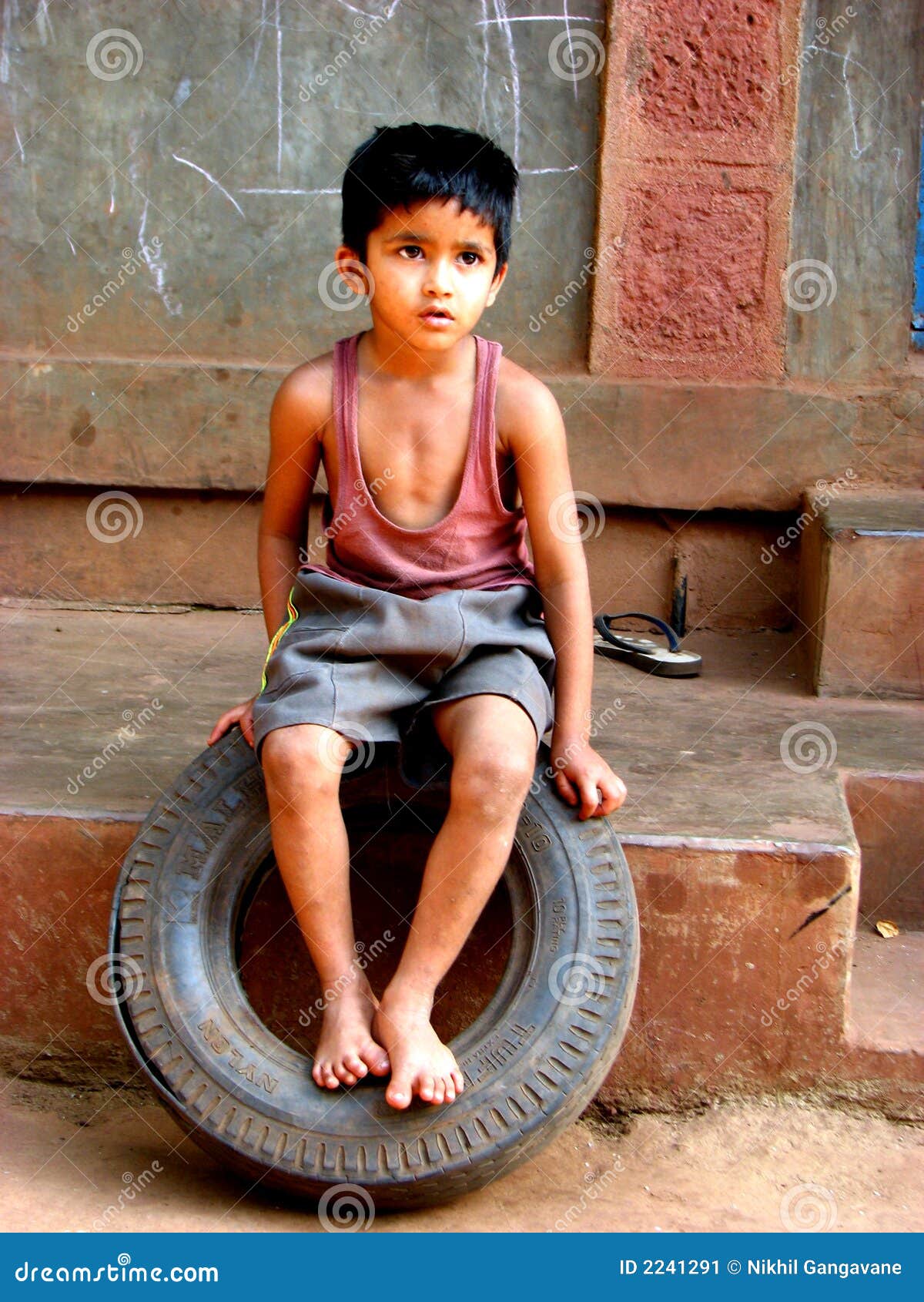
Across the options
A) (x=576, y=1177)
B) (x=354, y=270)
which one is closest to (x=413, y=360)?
(x=354, y=270)

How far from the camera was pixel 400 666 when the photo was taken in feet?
8.09

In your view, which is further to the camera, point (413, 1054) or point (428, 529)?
point (428, 529)

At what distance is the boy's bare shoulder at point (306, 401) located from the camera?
259 centimetres

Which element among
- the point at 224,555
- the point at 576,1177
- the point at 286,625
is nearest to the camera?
the point at 576,1177

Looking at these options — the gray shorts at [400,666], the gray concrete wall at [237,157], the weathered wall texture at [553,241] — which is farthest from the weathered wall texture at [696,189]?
the gray shorts at [400,666]

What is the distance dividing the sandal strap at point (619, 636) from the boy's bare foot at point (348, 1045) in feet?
6.21

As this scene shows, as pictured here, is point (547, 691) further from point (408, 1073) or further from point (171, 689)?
point (171, 689)

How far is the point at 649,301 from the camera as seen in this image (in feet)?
13.6

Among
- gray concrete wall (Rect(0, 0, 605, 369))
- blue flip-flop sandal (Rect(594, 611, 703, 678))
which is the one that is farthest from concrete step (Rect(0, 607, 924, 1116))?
gray concrete wall (Rect(0, 0, 605, 369))

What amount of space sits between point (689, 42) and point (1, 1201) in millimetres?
3475

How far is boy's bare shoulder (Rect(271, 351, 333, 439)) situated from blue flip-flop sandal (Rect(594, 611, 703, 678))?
158 centimetres

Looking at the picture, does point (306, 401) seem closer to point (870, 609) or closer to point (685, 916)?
point (685, 916)

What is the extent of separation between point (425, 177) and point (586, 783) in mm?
1094

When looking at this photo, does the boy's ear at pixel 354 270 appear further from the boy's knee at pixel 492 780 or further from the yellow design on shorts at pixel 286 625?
the boy's knee at pixel 492 780
